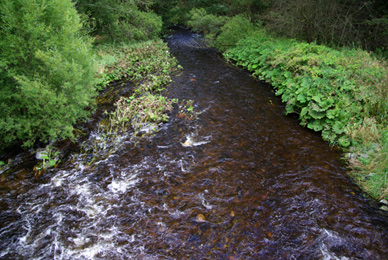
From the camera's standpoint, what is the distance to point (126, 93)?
811cm

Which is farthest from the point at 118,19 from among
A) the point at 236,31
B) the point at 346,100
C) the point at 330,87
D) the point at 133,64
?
the point at 346,100

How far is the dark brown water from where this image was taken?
3.14 metres

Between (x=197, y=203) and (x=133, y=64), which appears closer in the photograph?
(x=197, y=203)

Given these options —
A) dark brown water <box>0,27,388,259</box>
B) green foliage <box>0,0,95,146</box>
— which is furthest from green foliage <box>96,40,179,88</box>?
dark brown water <box>0,27,388,259</box>

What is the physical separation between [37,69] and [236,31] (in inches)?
489

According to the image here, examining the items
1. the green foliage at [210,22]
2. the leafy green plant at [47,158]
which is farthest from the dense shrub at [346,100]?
the green foliage at [210,22]

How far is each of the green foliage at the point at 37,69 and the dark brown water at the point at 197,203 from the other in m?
0.98

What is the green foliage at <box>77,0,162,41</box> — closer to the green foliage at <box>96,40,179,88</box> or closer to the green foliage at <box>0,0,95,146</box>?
the green foliage at <box>96,40,179,88</box>

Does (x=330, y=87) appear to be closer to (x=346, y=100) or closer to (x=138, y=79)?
(x=346, y=100)

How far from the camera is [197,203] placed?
386cm

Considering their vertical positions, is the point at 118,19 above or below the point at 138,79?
above

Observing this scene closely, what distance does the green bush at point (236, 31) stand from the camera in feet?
44.9

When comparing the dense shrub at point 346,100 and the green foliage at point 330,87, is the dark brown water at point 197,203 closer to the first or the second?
the dense shrub at point 346,100

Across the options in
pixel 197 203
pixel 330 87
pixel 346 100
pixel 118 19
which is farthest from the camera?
pixel 118 19
